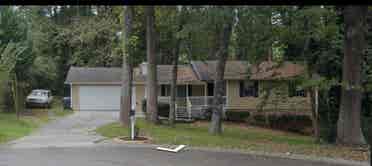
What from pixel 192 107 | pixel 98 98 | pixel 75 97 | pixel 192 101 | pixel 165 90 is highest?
pixel 165 90

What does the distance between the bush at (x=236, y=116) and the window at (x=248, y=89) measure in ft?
7.13

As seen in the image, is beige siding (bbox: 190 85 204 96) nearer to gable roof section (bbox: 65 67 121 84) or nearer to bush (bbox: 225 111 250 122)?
bush (bbox: 225 111 250 122)

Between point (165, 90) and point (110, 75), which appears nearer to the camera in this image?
point (165, 90)

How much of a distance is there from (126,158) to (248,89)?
60.4 feet

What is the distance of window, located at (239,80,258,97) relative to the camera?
89.6 ft

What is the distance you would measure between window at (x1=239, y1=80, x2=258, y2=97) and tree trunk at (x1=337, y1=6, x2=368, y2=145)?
13.6 metres

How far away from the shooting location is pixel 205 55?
1942cm

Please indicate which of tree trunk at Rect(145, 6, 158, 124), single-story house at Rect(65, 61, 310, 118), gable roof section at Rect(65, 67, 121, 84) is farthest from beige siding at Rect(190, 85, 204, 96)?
tree trunk at Rect(145, 6, 158, 124)

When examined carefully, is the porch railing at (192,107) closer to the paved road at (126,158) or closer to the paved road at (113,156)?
the paved road at (113,156)

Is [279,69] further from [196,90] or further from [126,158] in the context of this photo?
[126,158]

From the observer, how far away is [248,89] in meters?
27.5

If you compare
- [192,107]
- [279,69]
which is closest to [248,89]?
[192,107]
